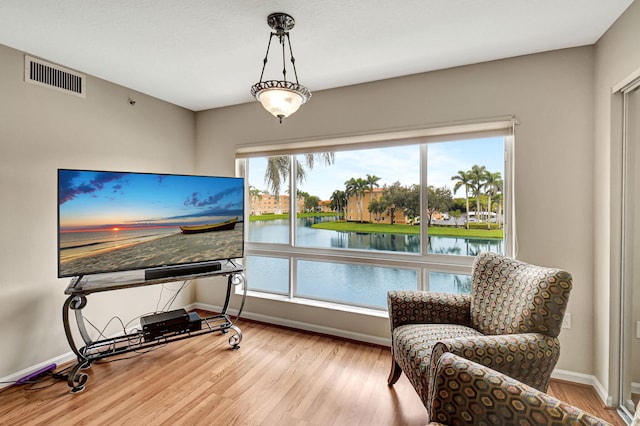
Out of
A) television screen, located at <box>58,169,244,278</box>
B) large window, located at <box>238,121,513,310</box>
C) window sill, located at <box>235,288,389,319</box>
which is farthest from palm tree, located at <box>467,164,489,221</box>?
television screen, located at <box>58,169,244,278</box>

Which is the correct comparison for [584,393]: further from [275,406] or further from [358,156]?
[358,156]

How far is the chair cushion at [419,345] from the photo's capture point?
60.6 inches

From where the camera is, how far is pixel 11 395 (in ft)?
6.66

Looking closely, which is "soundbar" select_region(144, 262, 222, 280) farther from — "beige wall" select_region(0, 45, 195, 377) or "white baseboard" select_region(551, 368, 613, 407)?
"white baseboard" select_region(551, 368, 613, 407)

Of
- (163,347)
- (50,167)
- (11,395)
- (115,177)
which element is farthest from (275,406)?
(50,167)

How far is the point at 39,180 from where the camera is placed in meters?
2.31

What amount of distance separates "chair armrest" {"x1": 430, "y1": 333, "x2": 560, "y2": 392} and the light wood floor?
28.1 inches

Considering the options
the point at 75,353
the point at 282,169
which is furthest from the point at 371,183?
Result: the point at 75,353

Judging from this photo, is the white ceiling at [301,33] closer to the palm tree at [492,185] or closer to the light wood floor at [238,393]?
the palm tree at [492,185]

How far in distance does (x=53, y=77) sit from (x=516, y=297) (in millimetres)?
3674

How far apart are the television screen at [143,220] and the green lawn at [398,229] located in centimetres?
74

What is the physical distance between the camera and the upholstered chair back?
150cm

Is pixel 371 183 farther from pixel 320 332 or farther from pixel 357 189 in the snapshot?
pixel 320 332

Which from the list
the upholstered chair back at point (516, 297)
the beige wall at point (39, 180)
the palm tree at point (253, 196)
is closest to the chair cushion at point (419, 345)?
the upholstered chair back at point (516, 297)
